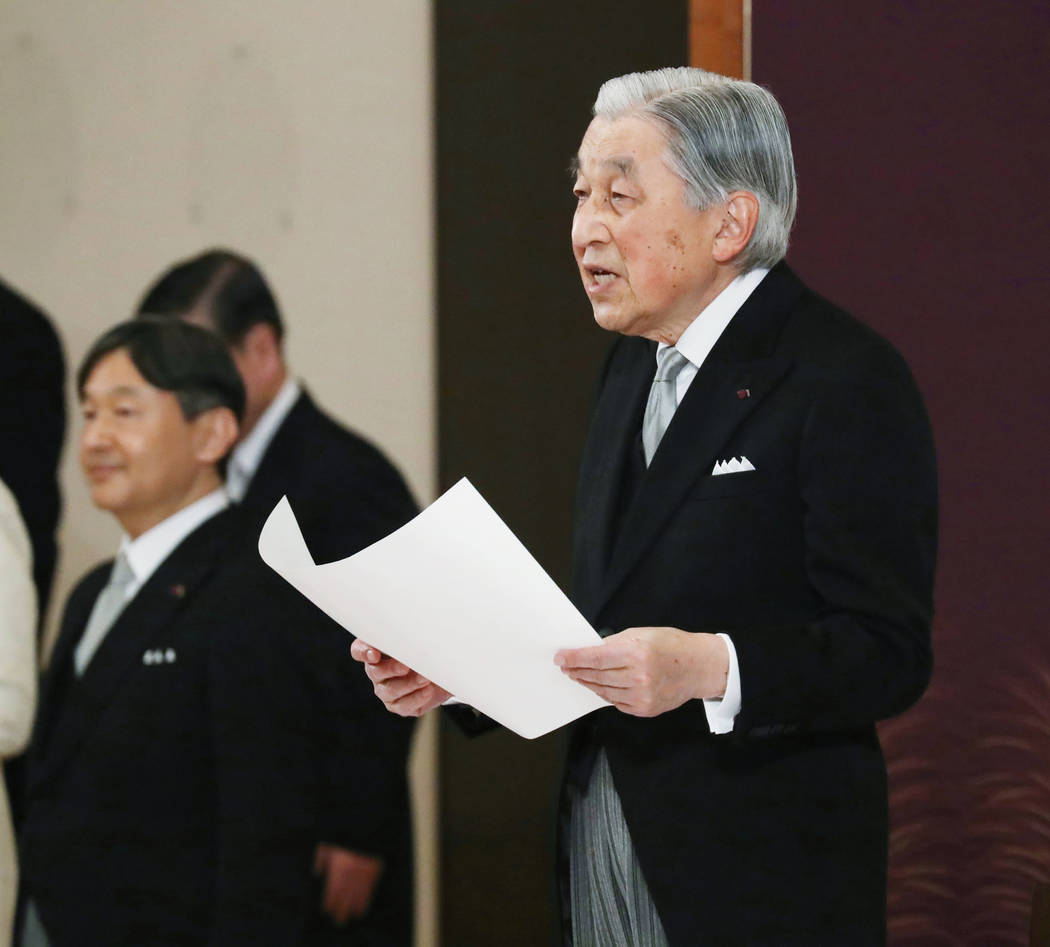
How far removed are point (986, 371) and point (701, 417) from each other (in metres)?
0.90

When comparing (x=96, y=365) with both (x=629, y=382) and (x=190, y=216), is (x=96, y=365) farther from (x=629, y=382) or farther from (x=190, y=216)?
(x=629, y=382)

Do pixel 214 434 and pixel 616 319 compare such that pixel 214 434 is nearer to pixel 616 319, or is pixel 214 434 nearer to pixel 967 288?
pixel 616 319

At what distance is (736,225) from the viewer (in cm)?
136

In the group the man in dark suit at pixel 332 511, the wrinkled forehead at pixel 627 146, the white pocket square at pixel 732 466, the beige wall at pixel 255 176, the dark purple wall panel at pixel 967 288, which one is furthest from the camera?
the beige wall at pixel 255 176

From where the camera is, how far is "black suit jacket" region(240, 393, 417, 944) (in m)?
2.11

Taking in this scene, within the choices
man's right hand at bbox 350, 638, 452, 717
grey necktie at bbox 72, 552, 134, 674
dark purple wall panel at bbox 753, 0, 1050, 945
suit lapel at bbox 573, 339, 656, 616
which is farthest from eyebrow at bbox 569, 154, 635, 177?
grey necktie at bbox 72, 552, 134, 674

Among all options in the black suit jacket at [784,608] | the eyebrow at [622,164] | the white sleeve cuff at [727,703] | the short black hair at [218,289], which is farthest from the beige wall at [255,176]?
the white sleeve cuff at [727,703]

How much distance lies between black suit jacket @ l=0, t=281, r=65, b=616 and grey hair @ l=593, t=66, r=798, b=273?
133 cm

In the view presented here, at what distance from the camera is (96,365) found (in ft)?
7.38

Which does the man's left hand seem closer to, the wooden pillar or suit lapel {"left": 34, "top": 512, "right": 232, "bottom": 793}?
suit lapel {"left": 34, "top": 512, "right": 232, "bottom": 793}

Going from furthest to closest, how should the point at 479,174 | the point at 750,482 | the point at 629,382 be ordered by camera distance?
the point at 479,174, the point at 629,382, the point at 750,482

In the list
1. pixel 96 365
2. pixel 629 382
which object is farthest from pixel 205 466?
pixel 629 382

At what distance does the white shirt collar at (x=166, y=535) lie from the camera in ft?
7.14

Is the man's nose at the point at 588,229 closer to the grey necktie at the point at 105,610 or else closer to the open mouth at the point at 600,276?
the open mouth at the point at 600,276
